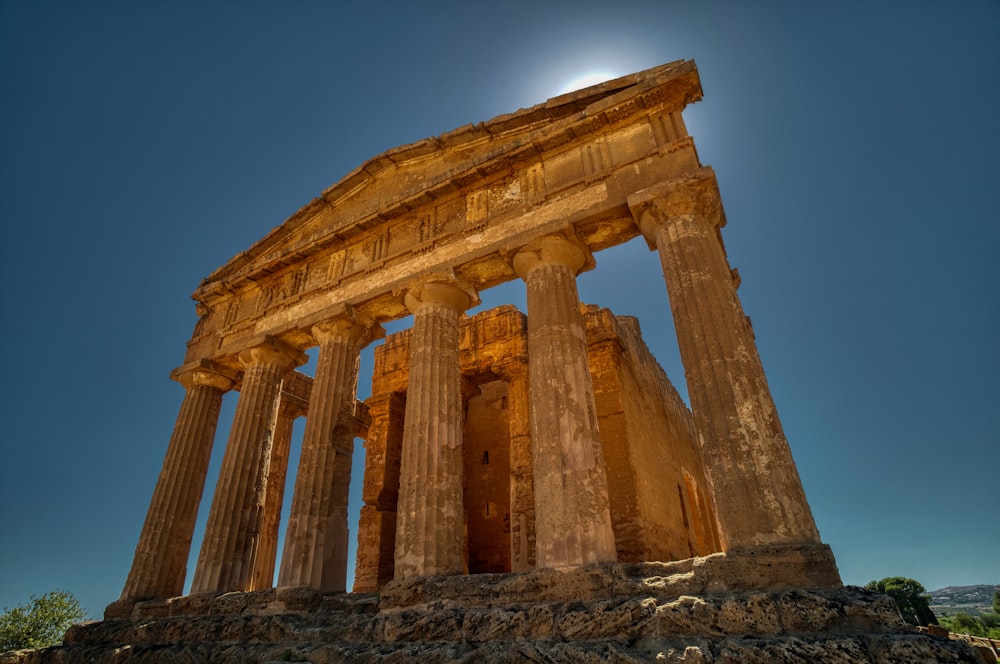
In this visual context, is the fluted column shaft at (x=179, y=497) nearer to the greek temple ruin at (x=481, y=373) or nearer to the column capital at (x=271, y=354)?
the greek temple ruin at (x=481, y=373)

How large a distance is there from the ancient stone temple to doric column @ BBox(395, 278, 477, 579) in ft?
0.13

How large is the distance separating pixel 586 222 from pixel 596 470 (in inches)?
166

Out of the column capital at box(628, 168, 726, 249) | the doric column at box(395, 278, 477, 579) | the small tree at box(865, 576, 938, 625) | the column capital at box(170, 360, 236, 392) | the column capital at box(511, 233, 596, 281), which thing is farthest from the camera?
the small tree at box(865, 576, 938, 625)

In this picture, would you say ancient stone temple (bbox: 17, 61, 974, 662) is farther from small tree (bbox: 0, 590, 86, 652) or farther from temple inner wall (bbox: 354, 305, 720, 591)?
small tree (bbox: 0, 590, 86, 652)

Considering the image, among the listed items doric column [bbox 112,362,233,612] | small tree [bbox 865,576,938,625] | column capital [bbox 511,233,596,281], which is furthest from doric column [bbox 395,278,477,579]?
small tree [bbox 865,576,938,625]

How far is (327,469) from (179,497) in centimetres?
416

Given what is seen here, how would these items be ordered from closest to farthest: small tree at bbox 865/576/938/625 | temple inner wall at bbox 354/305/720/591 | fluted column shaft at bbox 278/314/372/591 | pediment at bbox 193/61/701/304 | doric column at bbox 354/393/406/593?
1. fluted column shaft at bbox 278/314/372/591
2. pediment at bbox 193/61/701/304
3. temple inner wall at bbox 354/305/720/591
4. doric column at bbox 354/393/406/593
5. small tree at bbox 865/576/938/625

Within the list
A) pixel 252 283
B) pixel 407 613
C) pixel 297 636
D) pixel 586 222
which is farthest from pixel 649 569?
pixel 252 283

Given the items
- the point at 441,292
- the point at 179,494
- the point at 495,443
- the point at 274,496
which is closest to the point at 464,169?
the point at 441,292

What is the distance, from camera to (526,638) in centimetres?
545

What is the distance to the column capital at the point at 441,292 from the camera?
990cm

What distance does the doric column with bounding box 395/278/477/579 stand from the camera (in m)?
7.67

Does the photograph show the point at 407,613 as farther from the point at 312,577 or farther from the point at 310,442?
the point at 310,442

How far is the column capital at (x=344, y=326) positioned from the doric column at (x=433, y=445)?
142 cm
